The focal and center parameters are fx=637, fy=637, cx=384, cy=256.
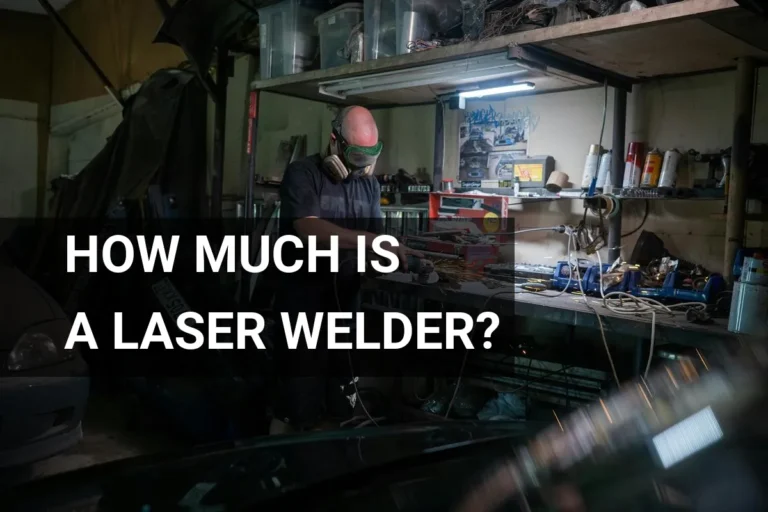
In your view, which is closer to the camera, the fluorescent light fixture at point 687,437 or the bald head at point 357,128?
the fluorescent light fixture at point 687,437

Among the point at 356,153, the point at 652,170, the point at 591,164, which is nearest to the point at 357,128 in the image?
the point at 356,153

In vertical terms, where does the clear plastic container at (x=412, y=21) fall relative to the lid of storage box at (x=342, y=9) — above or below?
below

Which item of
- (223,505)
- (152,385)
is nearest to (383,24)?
(152,385)

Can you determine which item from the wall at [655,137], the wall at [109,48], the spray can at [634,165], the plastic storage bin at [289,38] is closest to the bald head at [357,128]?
the plastic storage bin at [289,38]

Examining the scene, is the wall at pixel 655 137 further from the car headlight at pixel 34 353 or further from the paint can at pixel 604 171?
the car headlight at pixel 34 353

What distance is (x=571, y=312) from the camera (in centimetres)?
240

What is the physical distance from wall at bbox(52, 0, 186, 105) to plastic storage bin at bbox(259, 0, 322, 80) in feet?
6.54

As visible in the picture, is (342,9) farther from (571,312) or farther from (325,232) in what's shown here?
(571,312)

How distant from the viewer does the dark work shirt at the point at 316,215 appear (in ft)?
10.1

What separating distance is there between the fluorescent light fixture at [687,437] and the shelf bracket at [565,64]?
1.69 meters

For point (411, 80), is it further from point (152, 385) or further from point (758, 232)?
Answer: point (152, 385)

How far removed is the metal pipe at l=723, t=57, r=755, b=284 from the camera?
2.56 meters

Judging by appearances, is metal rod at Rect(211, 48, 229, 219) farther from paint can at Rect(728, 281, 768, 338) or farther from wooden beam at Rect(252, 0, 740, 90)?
paint can at Rect(728, 281, 768, 338)

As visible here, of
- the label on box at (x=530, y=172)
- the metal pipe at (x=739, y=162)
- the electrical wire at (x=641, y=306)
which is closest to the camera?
the electrical wire at (x=641, y=306)
